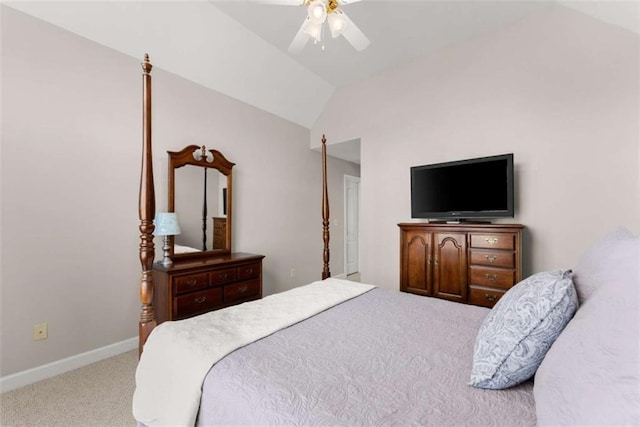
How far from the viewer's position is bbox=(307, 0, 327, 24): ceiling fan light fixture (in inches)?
70.7

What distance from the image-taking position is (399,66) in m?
3.67

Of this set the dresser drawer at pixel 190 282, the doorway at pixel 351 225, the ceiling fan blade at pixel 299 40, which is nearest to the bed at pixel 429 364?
the dresser drawer at pixel 190 282

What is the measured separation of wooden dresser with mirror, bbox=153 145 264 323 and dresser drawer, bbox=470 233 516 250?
2215 mm

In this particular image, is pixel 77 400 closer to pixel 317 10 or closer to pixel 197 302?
pixel 197 302

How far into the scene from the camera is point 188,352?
1119mm

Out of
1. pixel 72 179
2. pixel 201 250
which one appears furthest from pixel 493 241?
pixel 72 179

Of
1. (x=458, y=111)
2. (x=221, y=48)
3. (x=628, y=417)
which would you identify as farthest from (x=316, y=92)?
(x=628, y=417)

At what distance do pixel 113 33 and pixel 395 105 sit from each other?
3.06 m

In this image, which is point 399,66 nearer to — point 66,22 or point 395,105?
point 395,105

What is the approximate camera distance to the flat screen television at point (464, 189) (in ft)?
8.95

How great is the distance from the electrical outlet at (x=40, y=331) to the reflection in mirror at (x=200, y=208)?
1089 millimetres

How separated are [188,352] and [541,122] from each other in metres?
3.43

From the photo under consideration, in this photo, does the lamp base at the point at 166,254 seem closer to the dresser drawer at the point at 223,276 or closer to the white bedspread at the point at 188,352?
the dresser drawer at the point at 223,276

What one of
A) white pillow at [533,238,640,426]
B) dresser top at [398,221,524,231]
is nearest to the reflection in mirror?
dresser top at [398,221,524,231]
